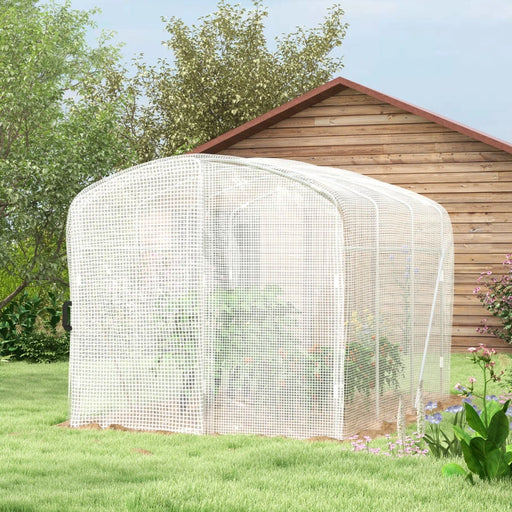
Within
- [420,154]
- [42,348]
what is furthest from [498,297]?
[42,348]

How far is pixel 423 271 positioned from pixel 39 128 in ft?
21.9

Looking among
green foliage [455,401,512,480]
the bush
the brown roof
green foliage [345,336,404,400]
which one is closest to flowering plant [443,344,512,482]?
green foliage [455,401,512,480]

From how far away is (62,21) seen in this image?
13.3 metres

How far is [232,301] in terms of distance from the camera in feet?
22.0

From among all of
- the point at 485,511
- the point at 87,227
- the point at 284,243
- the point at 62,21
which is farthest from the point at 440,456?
the point at 62,21

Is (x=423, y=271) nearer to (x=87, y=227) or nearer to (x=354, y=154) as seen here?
(x=87, y=227)

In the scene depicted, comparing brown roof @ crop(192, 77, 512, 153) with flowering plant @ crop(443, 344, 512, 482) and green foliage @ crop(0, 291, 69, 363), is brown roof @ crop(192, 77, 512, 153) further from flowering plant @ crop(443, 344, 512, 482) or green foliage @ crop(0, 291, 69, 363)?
flowering plant @ crop(443, 344, 512, 482)

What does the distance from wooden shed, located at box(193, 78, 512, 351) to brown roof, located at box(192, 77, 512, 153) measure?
0.02 m

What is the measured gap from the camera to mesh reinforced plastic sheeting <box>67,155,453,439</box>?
21.6 feet

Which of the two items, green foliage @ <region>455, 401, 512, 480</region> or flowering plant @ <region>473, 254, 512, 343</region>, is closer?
green foliage @ <region>455, 401, 512, 480</region>

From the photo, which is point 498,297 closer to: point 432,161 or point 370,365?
point 432,161

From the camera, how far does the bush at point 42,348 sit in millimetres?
13430

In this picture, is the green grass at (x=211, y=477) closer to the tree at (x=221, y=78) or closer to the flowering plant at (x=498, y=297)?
the flowering plant at (x=498, y=297)

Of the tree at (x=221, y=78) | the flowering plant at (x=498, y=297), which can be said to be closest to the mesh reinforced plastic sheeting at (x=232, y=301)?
the flowering plant at (x=498, y=297)
